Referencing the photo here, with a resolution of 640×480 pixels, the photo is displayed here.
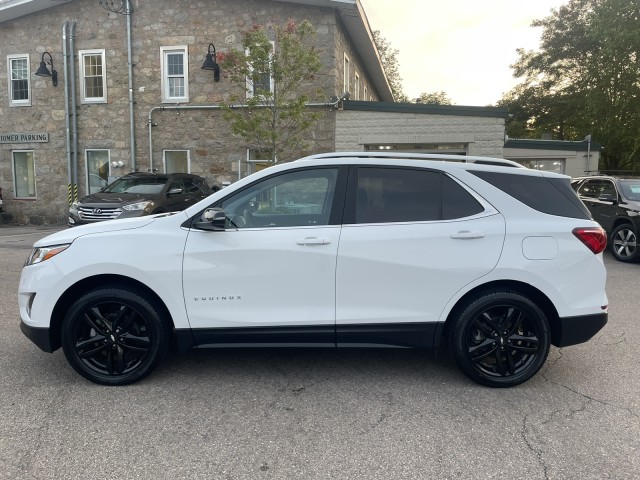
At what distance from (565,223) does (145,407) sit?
10.7 ft

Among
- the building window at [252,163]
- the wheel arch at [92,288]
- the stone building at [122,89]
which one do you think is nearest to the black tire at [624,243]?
the stone building at [122,89]

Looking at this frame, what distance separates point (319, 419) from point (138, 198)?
881 cm

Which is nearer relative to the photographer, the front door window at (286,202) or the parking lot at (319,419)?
the parking lot at (319,419)

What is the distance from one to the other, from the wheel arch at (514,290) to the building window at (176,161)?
1392cm

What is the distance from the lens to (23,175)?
1794 centimetres

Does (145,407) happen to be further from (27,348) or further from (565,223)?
(565,223)

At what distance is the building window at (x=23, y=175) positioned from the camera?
58.3ft

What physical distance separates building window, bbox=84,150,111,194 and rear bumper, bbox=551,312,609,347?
52.7ft

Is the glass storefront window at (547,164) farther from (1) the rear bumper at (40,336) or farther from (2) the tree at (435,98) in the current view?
(2) the tree at (435,98)

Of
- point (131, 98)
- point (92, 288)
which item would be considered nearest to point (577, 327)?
point (92, 288)

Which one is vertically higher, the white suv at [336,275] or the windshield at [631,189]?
the windshield at [631,189]

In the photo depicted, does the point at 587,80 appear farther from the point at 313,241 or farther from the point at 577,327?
the point at 313,241

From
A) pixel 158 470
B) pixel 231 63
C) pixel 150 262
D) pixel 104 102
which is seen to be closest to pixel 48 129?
pixel 104 102

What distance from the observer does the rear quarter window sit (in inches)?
148
